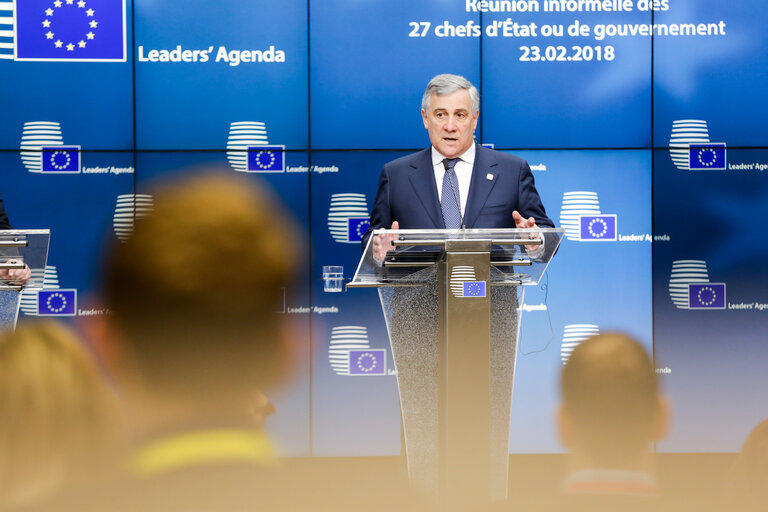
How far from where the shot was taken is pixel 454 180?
3021 millimetres

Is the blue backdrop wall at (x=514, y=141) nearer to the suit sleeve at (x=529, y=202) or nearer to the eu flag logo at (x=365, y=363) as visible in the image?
the eu flag logo at (x=365, y=363)

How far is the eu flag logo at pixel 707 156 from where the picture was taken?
192 inches

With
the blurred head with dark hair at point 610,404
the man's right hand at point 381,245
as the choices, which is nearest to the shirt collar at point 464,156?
the man's right hand at point 381,245

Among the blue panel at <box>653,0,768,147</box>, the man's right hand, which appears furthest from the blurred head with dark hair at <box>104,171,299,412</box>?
the man's right hand

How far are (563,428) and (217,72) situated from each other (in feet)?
10.1

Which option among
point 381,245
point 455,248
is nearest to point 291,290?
point 381,245

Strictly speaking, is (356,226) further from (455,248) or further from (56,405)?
(455,248)

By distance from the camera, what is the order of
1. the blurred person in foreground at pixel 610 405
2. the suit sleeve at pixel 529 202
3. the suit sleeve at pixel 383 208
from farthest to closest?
the blurred person in foreground at pixel 610 405 < the suit sleeve at pixel 383 208 < the suit sleeve at pixel 529 202

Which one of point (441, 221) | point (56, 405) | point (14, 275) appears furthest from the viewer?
point (56, 405)

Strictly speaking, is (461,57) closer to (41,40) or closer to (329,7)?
(329,7)

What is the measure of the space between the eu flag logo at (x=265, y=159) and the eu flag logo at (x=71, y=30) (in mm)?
984

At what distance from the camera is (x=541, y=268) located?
2350 mm

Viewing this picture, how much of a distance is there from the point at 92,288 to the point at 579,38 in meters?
3.33

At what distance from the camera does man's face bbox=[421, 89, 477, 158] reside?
3152mm
